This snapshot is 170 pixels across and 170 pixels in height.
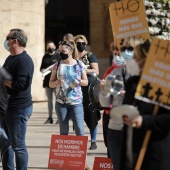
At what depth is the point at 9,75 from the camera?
777 cm

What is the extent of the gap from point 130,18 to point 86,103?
180 inches

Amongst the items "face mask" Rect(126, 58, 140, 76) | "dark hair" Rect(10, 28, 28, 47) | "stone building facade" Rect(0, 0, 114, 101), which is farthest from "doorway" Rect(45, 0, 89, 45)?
"face mask" Rect(126, 58, 140, 76)

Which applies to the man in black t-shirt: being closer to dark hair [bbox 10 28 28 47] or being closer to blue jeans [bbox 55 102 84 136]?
dark hair [bbox 10 28 28 47]

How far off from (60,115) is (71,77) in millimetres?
514

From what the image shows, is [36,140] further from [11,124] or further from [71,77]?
[11,124]

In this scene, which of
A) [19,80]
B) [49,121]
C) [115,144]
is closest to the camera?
[115,144]

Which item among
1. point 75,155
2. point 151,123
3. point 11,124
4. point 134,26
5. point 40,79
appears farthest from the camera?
point 40,79

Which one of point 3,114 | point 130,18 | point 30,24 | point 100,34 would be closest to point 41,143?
point 3,114

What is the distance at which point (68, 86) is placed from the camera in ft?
32.4

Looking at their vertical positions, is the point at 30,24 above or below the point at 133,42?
below

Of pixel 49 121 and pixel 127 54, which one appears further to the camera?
pixel 49 121

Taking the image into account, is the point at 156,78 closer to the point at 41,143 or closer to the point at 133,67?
the point at 133,67

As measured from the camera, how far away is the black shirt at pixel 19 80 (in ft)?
27.0

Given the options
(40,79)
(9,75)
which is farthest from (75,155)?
(40,79)
